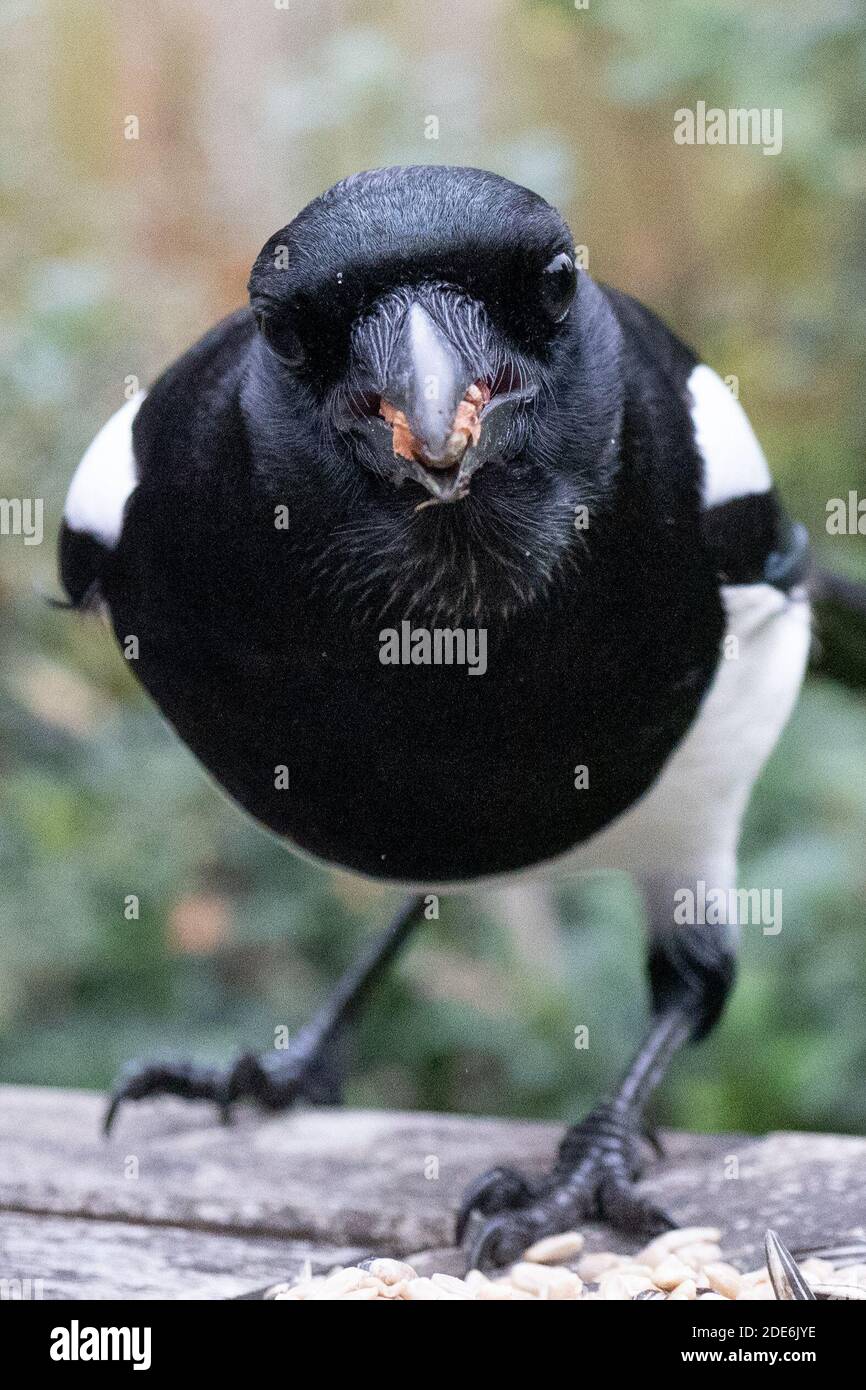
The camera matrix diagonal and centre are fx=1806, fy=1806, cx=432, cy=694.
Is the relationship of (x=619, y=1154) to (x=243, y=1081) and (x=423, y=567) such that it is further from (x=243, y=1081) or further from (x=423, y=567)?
(x=423, y=567)

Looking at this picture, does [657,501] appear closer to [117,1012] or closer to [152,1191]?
[152,1191]

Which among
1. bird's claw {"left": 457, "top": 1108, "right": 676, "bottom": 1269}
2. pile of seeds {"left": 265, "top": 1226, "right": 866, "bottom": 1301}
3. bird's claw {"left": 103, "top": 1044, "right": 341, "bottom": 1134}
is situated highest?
bird's claw {"left": 103, "top": 1044, "right": 341, "bottom": 1134}

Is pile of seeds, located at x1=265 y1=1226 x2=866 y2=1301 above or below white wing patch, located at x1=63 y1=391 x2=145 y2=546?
below

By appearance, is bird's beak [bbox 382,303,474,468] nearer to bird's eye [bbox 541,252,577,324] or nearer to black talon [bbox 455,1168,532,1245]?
bird's eye [bbox 541,252,577,324]

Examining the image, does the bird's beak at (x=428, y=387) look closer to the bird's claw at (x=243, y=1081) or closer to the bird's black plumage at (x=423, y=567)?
the bird's black plumage at (x=423, y=567)

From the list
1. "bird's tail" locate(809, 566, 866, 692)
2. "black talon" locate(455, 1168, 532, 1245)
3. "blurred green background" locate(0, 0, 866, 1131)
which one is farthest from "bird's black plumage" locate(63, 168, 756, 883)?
"blurred green background" locate(0, 0, 866, 1131)

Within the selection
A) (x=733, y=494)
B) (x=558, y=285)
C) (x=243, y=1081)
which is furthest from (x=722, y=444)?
(x=243, y=1081)

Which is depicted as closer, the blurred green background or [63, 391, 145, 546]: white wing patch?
[63, 391, 145, 546]: white wing patch

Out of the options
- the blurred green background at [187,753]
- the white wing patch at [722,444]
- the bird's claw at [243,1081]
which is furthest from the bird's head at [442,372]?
the blurred green background at [187,753]
